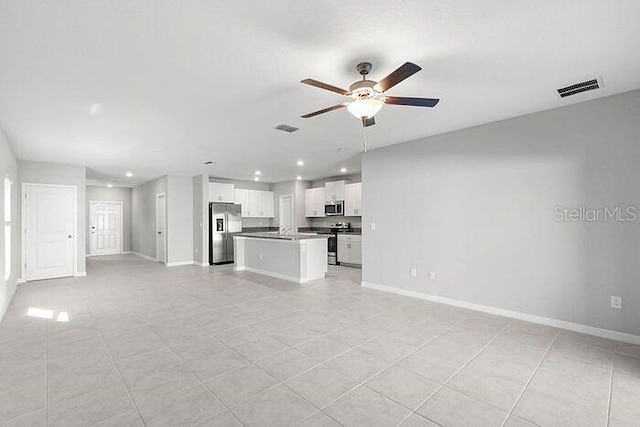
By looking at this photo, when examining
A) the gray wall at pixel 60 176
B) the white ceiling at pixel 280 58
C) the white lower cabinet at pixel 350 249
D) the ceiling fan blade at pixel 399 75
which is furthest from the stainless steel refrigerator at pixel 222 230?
the ceiling fan blade at pixel 399 75

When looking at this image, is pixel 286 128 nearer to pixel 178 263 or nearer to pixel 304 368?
pixel 304 368

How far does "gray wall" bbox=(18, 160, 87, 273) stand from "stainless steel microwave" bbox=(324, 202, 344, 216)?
19.3 ft

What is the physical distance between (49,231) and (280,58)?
22.9 ft

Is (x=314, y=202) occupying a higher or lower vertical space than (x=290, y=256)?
higher

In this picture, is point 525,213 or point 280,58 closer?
point 280,58

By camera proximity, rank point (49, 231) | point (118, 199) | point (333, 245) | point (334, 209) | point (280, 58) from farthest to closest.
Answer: point (118, 199) → point (334, 209) → point (333, 245) → point (49, 231) → point (280, 58)

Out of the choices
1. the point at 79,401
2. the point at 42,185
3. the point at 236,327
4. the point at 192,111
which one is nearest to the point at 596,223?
the point at 236,327

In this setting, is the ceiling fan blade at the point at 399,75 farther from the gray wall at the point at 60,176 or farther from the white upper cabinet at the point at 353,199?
the gray wall at the point at 60,176

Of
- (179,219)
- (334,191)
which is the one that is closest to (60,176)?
(179,219)

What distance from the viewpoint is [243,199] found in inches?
384

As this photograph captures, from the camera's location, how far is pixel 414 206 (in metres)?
4.91

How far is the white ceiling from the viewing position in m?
1.88

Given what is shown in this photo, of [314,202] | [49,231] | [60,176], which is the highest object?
[60,176]

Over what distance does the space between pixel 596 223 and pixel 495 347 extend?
1.78 m
